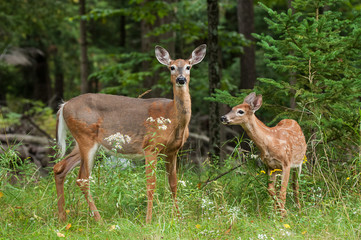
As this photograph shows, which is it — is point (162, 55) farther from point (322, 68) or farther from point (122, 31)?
point (122, 31)

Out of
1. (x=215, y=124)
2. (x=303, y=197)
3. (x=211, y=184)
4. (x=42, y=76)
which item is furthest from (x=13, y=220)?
(x=42, y=76)

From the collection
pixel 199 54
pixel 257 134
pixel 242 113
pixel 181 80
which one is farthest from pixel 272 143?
pixel 199 54

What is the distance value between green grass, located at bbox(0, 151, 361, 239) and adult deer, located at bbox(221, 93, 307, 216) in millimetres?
240

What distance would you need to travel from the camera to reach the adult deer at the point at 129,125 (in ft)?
16.6

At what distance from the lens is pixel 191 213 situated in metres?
4.88

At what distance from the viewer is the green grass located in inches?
166

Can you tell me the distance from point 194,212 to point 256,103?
1.38m

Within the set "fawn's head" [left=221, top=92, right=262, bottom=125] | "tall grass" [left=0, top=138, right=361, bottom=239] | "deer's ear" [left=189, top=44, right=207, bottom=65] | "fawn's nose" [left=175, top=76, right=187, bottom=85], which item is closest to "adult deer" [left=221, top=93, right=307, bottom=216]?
"fawn's head" [left=221, top=92, right=262, bottom=125]

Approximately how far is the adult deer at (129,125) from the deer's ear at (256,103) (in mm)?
713

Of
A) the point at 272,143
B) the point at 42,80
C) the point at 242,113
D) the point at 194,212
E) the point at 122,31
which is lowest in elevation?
the point at 42,80

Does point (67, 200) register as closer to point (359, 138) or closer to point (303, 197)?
point (303, 197)

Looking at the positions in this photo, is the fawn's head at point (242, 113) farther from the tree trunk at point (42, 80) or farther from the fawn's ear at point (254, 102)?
the tree trunk at point (42, 80)

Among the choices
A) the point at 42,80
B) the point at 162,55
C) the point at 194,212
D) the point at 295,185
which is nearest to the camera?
the point at 194,212

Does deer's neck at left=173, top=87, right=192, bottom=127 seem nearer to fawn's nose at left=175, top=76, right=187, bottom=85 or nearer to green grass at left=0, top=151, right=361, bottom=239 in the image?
fawn's nose at left=175, top=76, right=187, bottom=85
